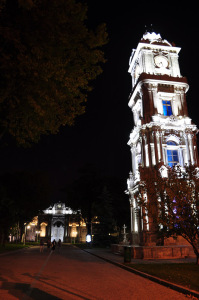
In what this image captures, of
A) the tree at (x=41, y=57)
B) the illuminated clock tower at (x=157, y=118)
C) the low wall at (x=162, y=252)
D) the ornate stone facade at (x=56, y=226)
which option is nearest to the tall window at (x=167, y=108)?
the illuminated clock tower at (x=157, y=118)

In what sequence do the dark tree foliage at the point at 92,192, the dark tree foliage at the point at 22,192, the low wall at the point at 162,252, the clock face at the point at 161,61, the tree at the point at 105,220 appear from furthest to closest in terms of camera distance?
the dark tree foliage at the point at 92,192 < the dark tree foliage at the point at 22,192 < the tree at the point at 105,220 < the clock face at the point at 161,61 < the low wall at the point at 162,252

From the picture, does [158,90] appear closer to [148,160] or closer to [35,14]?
[148,160]

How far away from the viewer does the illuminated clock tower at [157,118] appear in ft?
108

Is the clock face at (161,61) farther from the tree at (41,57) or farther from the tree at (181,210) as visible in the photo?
the tree at (41,57)

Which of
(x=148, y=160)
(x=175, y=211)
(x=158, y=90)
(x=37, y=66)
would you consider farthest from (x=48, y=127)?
(x=158, y=90)

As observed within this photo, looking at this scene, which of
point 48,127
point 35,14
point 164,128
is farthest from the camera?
point 164,128

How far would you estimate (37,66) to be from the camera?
35.6ft

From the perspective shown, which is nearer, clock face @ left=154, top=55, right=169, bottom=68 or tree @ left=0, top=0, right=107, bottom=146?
tree @ left=0, top=0, right=107, bottom=146

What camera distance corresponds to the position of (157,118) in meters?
33.9

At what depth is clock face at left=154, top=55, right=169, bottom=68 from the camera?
3853 centimetres

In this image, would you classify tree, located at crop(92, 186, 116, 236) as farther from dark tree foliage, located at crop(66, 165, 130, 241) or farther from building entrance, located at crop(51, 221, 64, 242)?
building entrance, located at crop(51, 221, 64, 242)

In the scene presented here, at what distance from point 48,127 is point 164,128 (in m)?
22.6

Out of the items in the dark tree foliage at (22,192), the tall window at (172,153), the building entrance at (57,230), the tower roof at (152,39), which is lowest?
the building entrance at (57,230)

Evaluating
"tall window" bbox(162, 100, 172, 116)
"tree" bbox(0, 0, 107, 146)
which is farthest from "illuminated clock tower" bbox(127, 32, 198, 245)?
"tree" bbox(0, 0, 107, 146)
